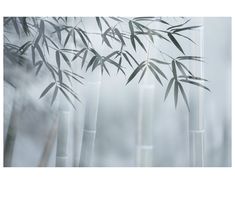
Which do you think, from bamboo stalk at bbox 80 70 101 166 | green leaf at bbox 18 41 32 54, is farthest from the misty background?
green leaf at bbox 18 41 32 54

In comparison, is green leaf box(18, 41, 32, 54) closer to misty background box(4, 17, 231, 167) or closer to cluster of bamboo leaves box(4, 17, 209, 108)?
cluster of bamboo leaves box(4, 17, 209, 108)

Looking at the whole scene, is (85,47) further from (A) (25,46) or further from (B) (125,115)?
(B) (125,115)

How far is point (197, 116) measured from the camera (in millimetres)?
4254

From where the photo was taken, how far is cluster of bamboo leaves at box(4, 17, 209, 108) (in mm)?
4242

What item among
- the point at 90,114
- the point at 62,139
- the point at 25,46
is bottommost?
the point at 62,139

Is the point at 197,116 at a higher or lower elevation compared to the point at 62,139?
higher

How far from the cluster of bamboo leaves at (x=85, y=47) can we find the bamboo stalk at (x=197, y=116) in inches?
1.9

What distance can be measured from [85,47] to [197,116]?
3.38ft

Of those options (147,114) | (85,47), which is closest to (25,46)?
(85,47)

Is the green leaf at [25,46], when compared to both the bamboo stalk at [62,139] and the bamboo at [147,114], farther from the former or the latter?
the bamboo at [147,114]
